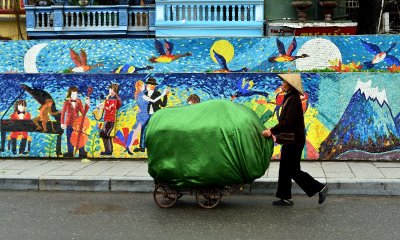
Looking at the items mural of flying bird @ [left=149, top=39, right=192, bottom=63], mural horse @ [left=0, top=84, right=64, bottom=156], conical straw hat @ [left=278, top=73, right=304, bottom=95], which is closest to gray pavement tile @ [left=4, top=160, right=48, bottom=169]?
mural horse @ [left=0, top=84, right=64, bottom=156]

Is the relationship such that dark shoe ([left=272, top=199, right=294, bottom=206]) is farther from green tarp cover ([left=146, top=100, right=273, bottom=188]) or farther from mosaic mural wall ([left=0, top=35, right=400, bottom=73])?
mosaic mural wall ([left=0, top=35, right=400, bottom=73])

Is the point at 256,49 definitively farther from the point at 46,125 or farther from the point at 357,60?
the point at 46,125

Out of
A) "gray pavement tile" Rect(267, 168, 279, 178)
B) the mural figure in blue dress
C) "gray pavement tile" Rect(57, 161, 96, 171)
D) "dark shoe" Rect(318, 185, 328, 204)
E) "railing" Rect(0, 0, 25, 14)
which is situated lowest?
"gray pavement tile" Rect(57, 161, 96, 171)

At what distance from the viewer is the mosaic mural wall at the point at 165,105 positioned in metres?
9.60

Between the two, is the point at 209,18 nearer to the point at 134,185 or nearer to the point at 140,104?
the point at 140,104

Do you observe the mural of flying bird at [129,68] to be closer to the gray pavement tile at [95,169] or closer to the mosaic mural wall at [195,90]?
the mosaic mural wall at [195,90]

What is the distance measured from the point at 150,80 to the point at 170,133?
346cm

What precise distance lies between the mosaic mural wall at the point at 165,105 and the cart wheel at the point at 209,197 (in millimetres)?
3050

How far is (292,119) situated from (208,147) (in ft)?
3.66

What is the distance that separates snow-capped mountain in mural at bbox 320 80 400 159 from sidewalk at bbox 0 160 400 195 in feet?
0.86

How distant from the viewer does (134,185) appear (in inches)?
326

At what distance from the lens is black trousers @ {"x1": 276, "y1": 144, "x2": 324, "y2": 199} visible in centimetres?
698

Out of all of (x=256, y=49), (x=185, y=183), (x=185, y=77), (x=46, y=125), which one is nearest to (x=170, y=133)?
(x=185, y=183)

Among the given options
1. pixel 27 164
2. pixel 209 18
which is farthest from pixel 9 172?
pixel 209 18
